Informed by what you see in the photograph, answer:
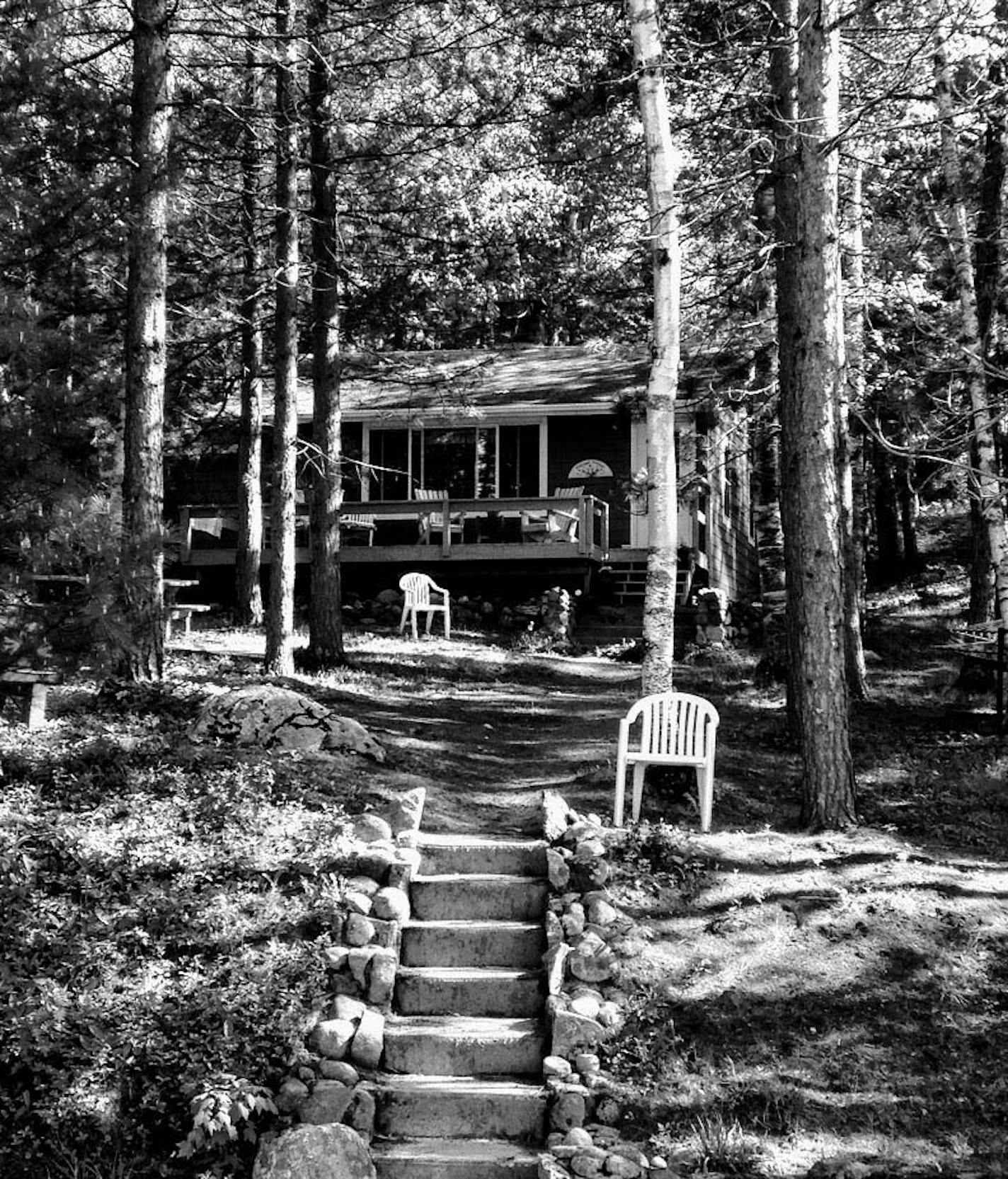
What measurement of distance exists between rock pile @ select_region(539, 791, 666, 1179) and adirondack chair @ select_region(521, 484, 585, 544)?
13.0 m

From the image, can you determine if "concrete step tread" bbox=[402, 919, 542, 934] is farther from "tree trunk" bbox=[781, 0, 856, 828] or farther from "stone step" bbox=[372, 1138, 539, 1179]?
"tree trunk" bbox=[781, 0, 856, 828]

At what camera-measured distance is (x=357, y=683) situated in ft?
49.1

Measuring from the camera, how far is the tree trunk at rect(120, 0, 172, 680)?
1125cm

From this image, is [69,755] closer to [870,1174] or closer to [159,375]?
[159,375]

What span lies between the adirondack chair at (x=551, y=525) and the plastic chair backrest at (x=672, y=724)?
12.2m

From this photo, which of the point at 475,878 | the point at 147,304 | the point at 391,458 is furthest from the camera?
the point at 391,458

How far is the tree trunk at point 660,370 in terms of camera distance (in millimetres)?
9633

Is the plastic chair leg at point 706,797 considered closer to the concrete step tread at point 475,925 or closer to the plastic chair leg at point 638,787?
the plastic chair leg at point 638,787

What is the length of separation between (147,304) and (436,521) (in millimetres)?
12033

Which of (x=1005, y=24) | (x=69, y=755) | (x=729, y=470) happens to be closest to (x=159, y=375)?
(x=69, y=755)

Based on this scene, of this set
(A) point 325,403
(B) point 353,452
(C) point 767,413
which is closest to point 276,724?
(A) point 325,403

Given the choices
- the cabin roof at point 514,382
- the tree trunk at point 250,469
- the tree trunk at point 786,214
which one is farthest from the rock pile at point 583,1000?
the cabin roof at point 514,382

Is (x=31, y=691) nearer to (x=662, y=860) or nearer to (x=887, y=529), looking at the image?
(x=662, y=860)

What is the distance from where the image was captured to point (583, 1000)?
22.2ft
